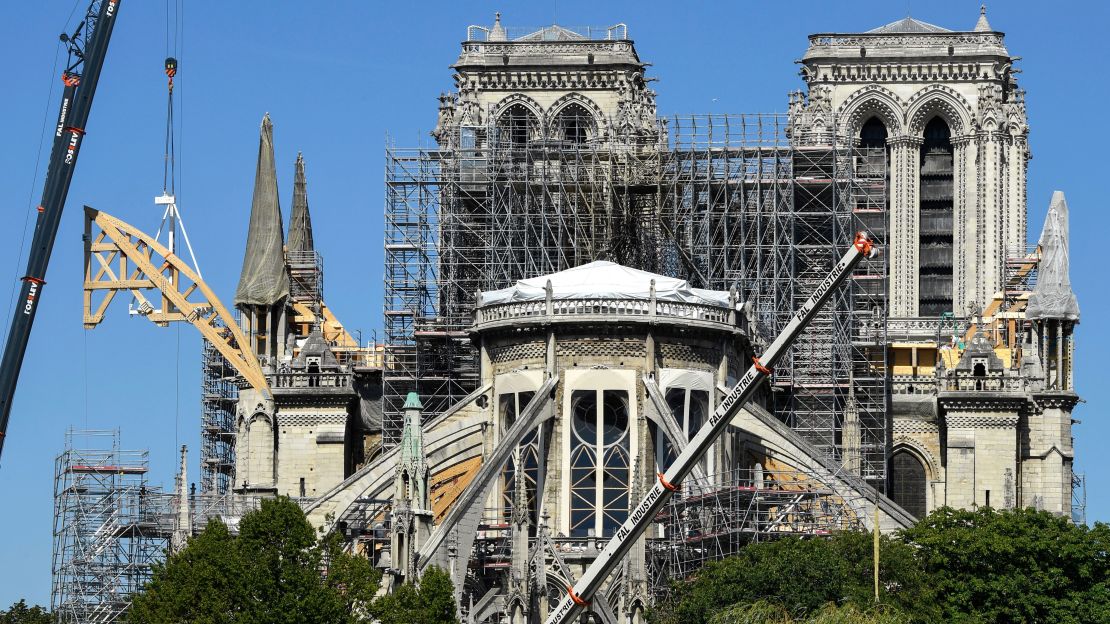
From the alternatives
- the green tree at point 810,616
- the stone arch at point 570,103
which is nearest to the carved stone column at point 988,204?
the stone arch at point 570,103

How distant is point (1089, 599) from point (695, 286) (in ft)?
80.8

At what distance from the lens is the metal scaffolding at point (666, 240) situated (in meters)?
124

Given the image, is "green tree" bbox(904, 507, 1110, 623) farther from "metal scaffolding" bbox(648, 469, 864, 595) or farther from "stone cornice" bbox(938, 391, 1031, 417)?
"stone cornice" bbox(938, 391, 1031, 417)

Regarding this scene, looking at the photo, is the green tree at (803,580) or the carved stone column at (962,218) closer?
the green tree at (803,580)

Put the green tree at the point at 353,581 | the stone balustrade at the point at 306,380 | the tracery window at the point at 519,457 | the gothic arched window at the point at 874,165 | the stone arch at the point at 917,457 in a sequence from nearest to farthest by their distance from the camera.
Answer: the green tree at the point at 353,581 → the tracery window at the point at 519,457 → the stone balustrade at the point at 306,380 → the stone arch at the point at 917,457 → the gothic arched window at the point at 874,165

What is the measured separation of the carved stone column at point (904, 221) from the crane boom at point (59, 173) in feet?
164

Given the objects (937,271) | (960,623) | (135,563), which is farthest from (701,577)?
(937,271)

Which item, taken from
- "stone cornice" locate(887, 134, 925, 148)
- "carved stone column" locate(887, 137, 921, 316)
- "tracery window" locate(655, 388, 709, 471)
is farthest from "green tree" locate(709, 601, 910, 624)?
"stone cornice" locate(887, 134, 925, 148)

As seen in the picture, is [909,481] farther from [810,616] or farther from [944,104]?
[810,616]

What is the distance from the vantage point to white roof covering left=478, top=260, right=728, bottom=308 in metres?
112

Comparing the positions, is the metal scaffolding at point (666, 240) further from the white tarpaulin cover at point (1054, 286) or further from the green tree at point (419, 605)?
the green tree at point (419, 605)

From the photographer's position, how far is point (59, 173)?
10506 cm

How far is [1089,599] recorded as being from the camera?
346ft

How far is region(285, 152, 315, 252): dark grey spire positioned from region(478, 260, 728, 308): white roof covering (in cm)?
2749
